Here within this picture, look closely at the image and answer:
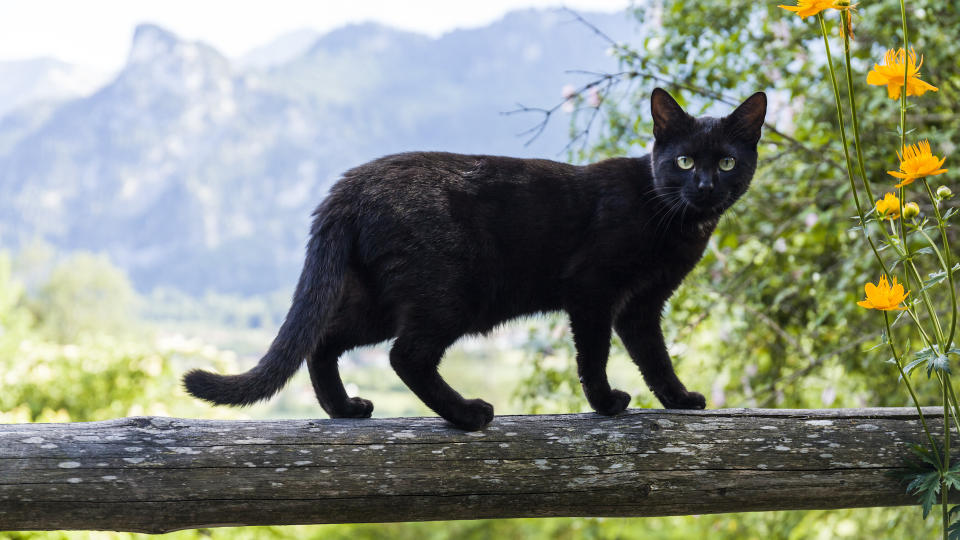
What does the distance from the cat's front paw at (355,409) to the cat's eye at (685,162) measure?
0.93 meters

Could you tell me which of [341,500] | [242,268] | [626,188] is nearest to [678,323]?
[626,188]

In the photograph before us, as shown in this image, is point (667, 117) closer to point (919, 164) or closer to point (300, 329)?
point (919, 164)

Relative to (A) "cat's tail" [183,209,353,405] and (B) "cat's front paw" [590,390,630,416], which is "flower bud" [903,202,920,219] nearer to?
(B) "cat's front paw" [590,390,630,416]

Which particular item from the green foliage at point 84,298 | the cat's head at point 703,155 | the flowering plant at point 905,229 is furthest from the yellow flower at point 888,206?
the green foliage at point 84,298

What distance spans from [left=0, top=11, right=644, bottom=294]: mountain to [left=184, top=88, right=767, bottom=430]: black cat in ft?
56.9

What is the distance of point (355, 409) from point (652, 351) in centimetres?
75

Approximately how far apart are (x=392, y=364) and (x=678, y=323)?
148 cm

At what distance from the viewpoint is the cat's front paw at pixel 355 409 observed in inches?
77.1

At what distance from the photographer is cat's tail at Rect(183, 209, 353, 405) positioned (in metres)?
1.62

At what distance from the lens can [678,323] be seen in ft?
9.71

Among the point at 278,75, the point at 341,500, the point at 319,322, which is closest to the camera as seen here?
the point at 341,500

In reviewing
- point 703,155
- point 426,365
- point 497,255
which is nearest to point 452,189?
point 497,255

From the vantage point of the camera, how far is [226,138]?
79.8ft

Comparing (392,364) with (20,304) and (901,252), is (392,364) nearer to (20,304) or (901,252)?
(901,252)
